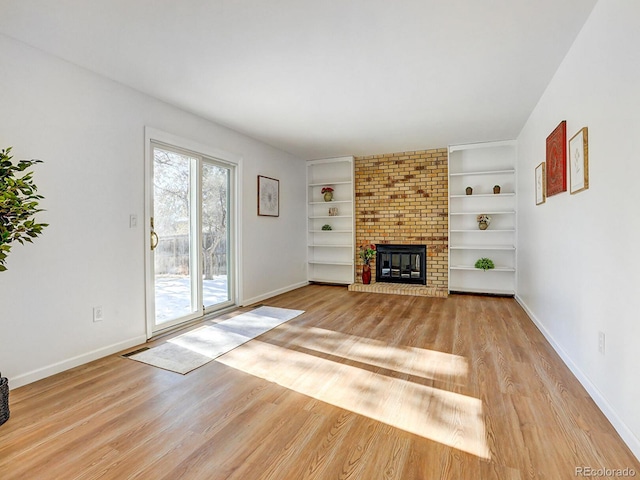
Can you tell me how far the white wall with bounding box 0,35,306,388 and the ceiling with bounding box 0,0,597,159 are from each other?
23 centimetres

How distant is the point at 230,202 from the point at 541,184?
3745mm

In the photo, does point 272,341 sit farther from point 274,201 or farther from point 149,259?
point 274,201

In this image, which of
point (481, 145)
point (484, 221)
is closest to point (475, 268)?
point (484, 221)

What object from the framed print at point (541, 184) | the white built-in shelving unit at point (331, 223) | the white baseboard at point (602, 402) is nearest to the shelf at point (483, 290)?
the white built-in shelving unit at point (331, 223)

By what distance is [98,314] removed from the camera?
281cm

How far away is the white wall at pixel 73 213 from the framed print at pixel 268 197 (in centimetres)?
164

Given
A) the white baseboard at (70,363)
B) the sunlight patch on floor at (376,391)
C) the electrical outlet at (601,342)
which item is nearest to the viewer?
the sunlight patch on floor at (376,391)

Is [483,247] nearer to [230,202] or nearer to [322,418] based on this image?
[230,202]

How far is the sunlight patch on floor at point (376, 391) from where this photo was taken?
177 cm

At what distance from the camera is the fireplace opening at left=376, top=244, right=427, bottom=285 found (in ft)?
19.1

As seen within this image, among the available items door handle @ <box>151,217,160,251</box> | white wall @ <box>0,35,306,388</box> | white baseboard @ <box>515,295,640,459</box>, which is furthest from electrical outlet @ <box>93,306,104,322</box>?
white baseboard @ <box>515,295,640,459</box>

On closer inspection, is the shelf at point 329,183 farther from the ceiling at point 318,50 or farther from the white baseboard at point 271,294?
the ceiling at point 318,50

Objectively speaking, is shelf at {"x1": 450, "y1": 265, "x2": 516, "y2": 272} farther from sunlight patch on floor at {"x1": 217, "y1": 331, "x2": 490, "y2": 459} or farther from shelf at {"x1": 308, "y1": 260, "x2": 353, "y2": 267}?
sunlight patch on floor at {"x1": 217, "y1": 331, "x2": 490, "y2": 459}

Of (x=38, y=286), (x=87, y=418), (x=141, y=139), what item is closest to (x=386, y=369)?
(x=87, y=418)
